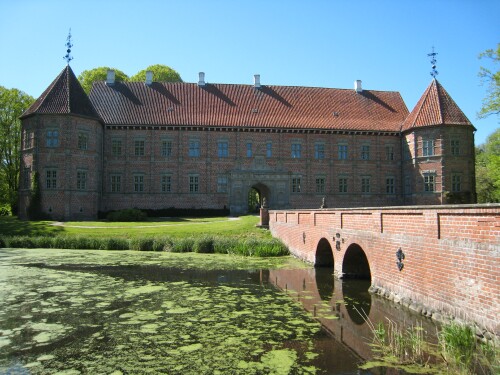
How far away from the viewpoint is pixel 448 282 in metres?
7.80

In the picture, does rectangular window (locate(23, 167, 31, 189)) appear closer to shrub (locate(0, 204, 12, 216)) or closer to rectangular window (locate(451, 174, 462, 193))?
shrub (locate(0, 204, 12, 216))

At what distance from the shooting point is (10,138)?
3778 centimetres

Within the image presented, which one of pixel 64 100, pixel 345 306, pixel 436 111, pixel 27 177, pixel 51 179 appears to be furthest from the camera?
pixel 436 111

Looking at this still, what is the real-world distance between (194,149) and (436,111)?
1945 centimetres

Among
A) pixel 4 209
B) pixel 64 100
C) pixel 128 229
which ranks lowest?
pixel 128 229

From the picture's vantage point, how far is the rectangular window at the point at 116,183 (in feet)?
108

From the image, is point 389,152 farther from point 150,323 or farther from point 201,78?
point 150,323

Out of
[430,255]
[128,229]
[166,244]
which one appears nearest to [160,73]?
[128,229]

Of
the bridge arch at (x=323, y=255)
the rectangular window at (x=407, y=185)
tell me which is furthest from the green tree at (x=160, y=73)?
the bridge arch at (x=323, y=255)

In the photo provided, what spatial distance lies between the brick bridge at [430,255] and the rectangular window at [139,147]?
2268cm

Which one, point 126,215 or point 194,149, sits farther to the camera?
point 194,149

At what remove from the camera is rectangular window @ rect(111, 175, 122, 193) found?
108ft

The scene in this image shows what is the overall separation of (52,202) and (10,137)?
1289 centimetres

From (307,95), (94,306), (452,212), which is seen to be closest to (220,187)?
(307,95)
